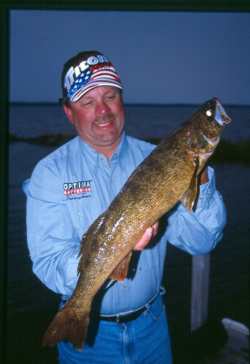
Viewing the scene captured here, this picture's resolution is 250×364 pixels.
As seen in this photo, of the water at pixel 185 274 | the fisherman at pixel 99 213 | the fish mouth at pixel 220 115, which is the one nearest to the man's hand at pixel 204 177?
the fisherman at pixel 99 213

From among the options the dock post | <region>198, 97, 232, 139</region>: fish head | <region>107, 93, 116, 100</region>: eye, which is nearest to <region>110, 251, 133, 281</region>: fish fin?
<region>198, 97, 232, 139</region>: fish head

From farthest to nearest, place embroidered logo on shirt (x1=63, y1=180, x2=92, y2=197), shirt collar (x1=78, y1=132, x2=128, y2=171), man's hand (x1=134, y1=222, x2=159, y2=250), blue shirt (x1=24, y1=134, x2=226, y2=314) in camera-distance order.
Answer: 1. shirt collar (x1=78, y1=132, x2=128, y2=171)
2. embroidered logo on shirt (x1=63, y1=180, x2=92, y2=197)
3. blue shirt (x1=24, y1=134, x2=226, y2=314)
4. man's hand (x1=134, y1=222, x2=159, y2=250)

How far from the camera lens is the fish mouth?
3047mm

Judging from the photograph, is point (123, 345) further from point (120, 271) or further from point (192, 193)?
point (192, 193)

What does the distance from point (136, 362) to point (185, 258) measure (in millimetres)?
8639

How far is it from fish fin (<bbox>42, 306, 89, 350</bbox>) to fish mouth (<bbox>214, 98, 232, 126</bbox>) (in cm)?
183

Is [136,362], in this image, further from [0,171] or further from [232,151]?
[232,151]

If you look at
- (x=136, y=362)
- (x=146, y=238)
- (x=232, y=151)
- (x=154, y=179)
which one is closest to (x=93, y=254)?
(x=146, y=238)

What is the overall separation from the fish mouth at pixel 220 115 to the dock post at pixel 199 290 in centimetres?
296

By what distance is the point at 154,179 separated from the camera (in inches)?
118

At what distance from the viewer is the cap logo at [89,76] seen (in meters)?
3.35

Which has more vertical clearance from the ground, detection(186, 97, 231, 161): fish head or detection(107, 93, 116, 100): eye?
detection(107, 93, 116, 100): eye

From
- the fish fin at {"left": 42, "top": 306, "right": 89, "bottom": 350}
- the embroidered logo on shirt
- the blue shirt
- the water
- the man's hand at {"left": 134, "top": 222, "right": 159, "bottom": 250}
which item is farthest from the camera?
the water

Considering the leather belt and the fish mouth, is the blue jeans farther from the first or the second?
the fish mouth
